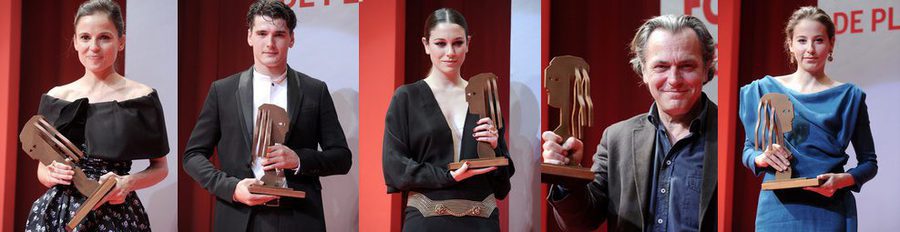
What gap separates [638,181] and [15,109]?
4073mm

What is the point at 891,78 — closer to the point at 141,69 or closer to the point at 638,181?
the point at 638,181

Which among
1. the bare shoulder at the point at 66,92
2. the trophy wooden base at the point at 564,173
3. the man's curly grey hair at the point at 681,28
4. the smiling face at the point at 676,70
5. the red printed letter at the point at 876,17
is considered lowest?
the trophy wooden base at the point at 564,173

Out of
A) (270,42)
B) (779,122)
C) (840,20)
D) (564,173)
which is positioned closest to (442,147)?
(270,42)

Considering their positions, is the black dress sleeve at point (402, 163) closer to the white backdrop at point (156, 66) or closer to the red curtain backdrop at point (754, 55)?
the red curtain backdrop at point (754, 55)

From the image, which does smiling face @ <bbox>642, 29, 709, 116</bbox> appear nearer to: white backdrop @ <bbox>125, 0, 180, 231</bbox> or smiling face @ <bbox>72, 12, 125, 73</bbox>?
smiling face @ <bbox>72, 12, 125, 73</bbox>

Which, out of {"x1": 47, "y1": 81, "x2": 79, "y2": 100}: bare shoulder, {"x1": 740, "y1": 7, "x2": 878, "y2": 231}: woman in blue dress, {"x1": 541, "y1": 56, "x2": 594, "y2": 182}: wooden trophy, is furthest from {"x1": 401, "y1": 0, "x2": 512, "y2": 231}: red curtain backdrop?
{"x1": 541, "y1": 56, "x2": 594, "y2": 182}: wooden trophy

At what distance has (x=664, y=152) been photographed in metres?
2.32

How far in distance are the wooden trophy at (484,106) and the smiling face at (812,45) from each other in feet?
3.79

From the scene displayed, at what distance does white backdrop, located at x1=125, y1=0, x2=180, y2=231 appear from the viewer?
A: 5.13 metres

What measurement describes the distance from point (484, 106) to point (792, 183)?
1097 millimetres

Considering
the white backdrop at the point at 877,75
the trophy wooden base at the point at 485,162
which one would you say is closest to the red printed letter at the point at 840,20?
the white backdrop at the point at 877,75

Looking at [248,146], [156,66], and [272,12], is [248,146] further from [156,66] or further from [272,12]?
[156,66]

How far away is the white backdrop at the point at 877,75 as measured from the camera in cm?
411

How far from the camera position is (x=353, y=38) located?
494 centimetres
